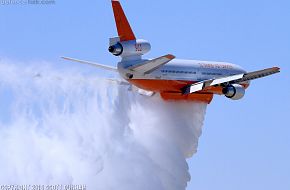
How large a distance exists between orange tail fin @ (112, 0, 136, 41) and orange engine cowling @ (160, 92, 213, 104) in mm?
6662

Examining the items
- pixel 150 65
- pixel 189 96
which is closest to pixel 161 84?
pixel 150 65

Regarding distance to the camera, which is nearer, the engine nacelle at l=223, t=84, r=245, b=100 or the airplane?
the airplane

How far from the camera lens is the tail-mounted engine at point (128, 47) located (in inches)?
3788

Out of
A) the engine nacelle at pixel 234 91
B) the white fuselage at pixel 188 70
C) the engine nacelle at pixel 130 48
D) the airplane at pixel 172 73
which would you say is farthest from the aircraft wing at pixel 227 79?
the engine nacelle at pixel 130 48

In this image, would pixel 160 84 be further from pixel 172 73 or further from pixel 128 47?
pixel 128 47

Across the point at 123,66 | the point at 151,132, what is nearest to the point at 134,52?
the point at 123,66

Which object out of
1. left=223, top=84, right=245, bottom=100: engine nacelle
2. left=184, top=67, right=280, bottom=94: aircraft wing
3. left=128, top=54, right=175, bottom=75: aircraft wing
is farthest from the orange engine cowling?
left=128, top=54, right=175, bottom=75: aircraft wing

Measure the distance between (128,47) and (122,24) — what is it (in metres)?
2.25

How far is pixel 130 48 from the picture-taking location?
96750 mm

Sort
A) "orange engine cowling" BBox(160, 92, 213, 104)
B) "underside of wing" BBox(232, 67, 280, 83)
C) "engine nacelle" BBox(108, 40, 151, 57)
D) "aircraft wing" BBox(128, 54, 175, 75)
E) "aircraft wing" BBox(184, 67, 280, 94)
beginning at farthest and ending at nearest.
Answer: "orange engine cowling" BBox(160, 92, 213, 104), "aircraft wing" BBox(184, 67, 280, 94), "underside of wing" BBox(232, 67, 280, 83), "engine nacelle" BBox(108, 40, 151, 57), "aircraft wing" BBox(128, 54, 175, 75)

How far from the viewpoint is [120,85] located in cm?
10238

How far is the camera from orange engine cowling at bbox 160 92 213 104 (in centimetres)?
10162

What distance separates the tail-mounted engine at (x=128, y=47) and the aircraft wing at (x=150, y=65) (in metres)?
1.17

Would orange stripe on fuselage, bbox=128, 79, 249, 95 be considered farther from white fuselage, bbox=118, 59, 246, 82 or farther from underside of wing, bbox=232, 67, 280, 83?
underside of wing, bbox=232, 67, 280, 83
